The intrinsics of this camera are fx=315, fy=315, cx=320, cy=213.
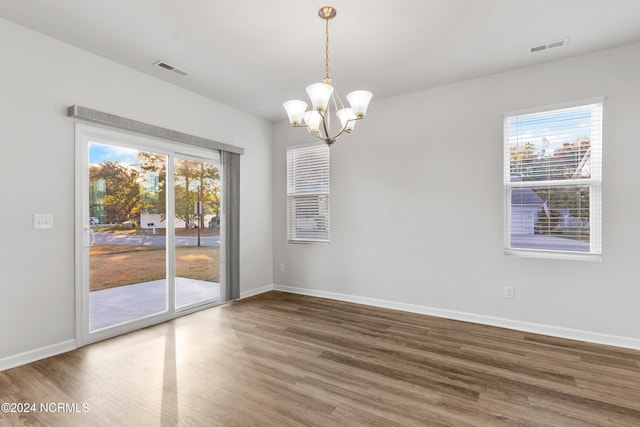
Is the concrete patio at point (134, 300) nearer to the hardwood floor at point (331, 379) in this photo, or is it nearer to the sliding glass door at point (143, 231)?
the sliding glass door at point (143, 231)

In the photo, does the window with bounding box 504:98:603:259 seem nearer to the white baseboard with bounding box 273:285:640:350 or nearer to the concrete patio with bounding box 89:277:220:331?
the white baseboard with bounding box 273:285:640:350

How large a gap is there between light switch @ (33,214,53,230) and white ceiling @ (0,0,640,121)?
5.32 ft

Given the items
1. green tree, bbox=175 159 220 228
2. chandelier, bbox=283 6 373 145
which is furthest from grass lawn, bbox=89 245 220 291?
chandelier, bbox=283 6 373 145

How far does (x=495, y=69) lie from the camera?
3.47 metres

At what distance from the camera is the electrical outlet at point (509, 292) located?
11.5ft

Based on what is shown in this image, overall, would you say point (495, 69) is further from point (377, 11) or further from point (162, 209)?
point (162, 209)

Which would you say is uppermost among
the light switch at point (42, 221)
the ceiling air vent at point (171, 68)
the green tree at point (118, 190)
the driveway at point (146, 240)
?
the ceiling air vent at point (171, 68)

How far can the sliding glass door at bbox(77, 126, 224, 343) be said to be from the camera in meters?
3.17

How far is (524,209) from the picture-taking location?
3.49 meters

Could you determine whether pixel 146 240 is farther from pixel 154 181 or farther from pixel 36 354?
pixel 36 354

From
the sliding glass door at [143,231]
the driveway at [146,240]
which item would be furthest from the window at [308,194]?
the driveway at [146,240]

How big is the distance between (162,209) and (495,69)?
4160 mm

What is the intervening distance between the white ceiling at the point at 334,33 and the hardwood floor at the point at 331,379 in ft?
9.40

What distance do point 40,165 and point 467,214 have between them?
14.4ft
